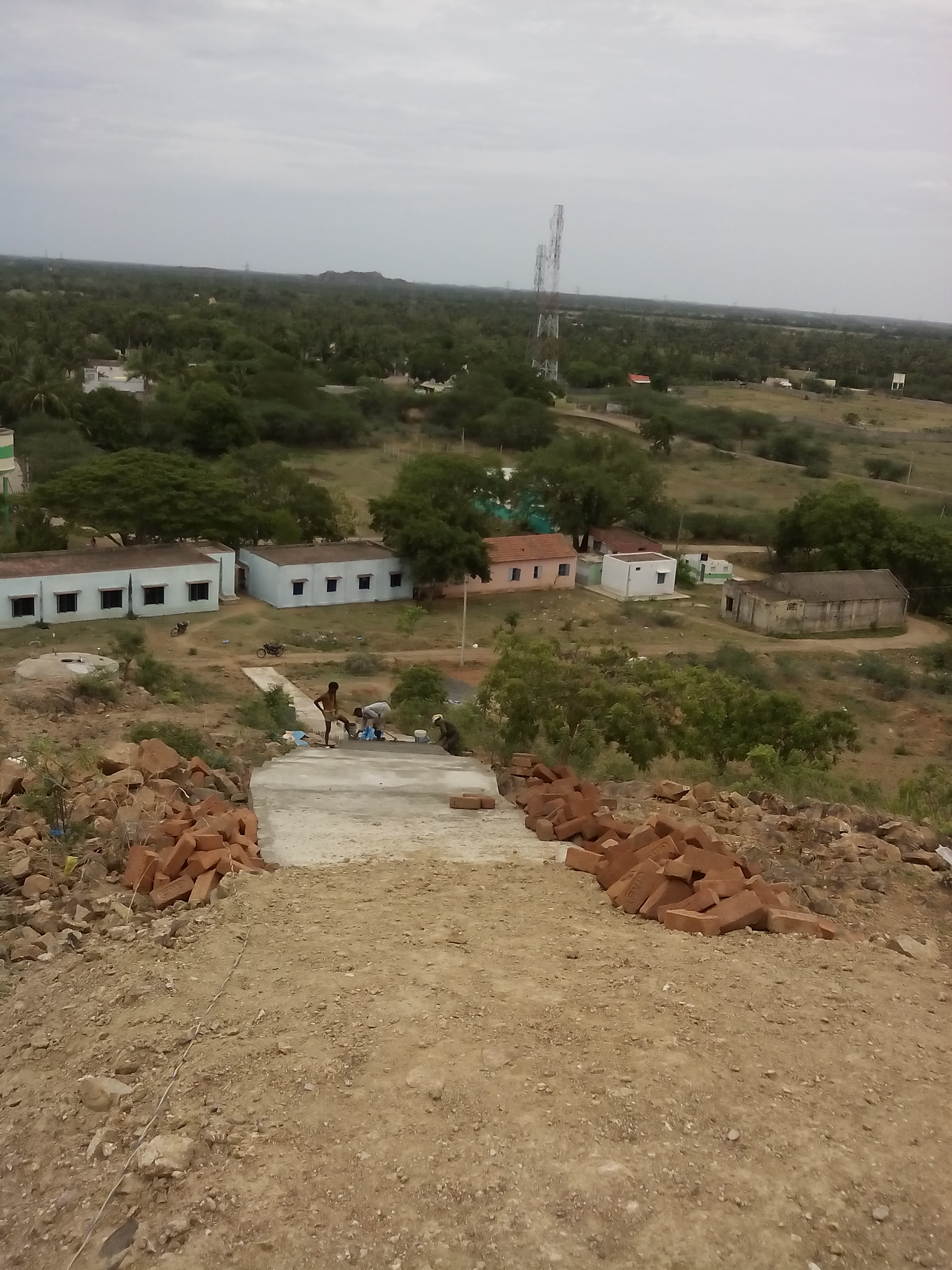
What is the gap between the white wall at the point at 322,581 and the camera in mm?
29422

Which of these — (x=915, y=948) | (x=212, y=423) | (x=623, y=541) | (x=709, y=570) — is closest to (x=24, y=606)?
(x=623, y=541)

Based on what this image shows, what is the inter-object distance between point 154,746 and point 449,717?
19.2 ft

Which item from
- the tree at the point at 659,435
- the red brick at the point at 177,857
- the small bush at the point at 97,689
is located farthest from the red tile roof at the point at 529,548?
the red brick at the point at 177,857

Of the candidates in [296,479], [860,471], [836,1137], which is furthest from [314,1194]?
[860,471]

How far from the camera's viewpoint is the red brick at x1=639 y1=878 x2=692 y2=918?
729 centimetres

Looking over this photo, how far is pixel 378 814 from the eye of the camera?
9.23m

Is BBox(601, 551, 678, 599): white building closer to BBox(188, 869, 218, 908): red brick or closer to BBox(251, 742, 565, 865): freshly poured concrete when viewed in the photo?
BBox(251, 742, 565, 865): freshly poured concrete

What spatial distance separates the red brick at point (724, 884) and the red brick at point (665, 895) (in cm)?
9

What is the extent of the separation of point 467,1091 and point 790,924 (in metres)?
2.69

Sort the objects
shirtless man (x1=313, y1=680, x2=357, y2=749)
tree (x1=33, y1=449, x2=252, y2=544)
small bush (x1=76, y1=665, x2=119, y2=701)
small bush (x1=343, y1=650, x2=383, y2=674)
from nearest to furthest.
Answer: shirtless man (x1=313, y1=680, x2=357, y2=749) → small bush (x1=76, y1=665, x2=119, y2=701) → small bush (x1=343, y1=650, x2=383, y2=674) → tree (x1=33, y1=449, x2=252, y2=544)

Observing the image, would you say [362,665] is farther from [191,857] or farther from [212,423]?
[212,423]

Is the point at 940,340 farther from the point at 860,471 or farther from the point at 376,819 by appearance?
the point at 376,819

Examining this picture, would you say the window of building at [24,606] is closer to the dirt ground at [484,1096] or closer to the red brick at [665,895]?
the dirt ground at [484,1096]

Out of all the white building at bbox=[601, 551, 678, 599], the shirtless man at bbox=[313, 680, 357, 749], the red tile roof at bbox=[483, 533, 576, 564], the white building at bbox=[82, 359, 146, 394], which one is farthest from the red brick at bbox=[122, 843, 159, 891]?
the white building at bbox=[82, 359, 146, 394]
